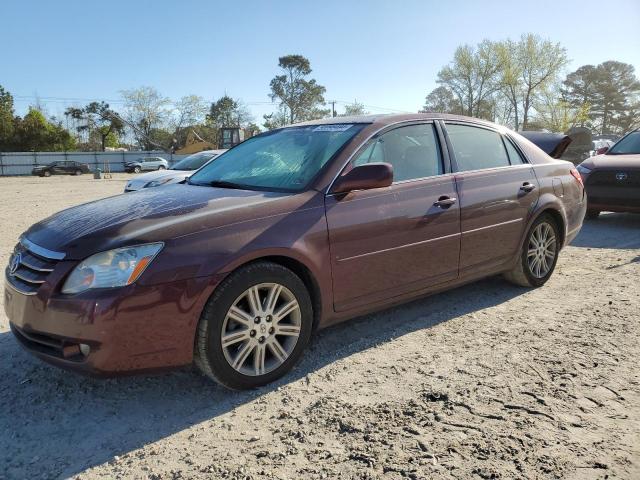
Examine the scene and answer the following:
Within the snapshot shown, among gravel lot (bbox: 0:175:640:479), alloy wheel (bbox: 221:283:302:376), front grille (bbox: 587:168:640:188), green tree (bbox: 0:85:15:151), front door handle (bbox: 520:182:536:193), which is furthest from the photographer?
green tree (bbox: 0:85:15:151)

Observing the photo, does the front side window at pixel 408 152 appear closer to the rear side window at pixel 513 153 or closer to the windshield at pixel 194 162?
the rear side window at pixel 513 153

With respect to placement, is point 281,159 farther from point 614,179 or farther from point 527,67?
point 527,67

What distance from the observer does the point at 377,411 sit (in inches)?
108

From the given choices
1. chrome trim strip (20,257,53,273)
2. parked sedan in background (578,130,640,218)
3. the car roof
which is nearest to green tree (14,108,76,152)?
parked sedan in background (578,130,640,218)

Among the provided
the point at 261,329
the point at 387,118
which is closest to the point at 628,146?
the point at 387,118

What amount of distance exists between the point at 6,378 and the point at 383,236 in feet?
8.38

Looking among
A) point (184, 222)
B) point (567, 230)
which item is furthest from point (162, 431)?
point (567, 230)

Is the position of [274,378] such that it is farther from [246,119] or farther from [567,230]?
[246,119]

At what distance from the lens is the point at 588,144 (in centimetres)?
1848

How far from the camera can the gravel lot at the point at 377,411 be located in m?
2.33

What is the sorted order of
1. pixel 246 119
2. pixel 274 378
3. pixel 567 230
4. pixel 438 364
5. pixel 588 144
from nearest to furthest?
pixel 274 378
pixel 438 364
pixel 567 230
pixel 588 144
pixel 246 119

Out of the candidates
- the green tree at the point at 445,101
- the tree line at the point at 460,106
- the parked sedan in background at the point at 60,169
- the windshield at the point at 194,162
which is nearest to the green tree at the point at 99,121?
the tree line at the point at 460,106

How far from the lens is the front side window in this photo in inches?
147

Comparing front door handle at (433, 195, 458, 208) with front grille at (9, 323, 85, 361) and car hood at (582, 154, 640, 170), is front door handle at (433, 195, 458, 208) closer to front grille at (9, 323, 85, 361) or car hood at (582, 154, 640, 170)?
front grille at (9, 323, 85, 361)
